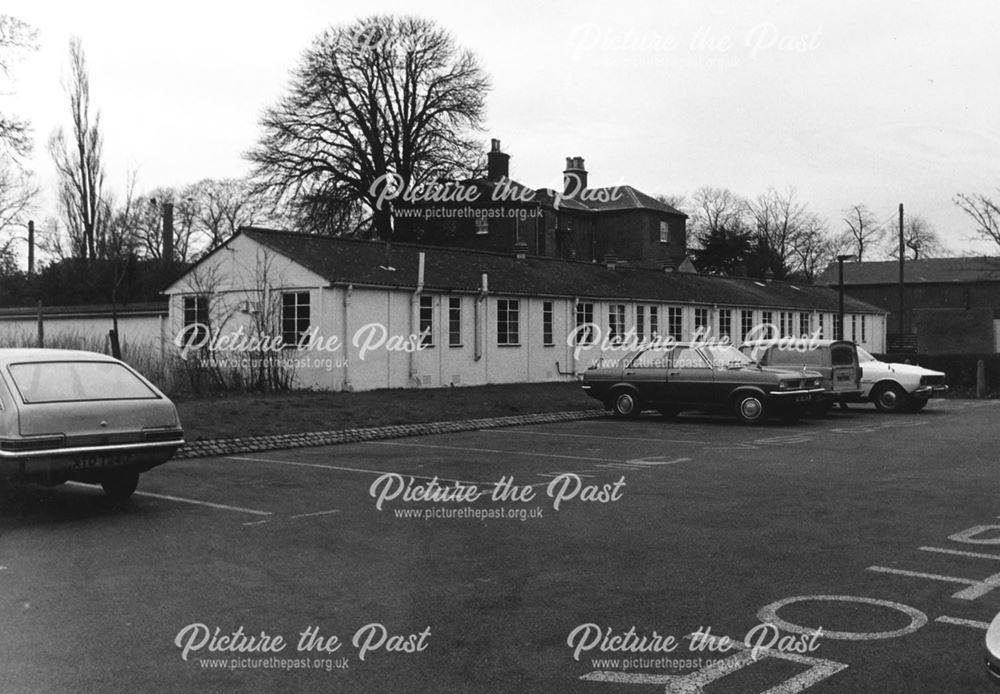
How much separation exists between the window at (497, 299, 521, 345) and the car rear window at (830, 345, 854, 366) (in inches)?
481

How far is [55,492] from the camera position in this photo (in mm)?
11883

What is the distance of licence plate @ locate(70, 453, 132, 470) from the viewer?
9.99 metres

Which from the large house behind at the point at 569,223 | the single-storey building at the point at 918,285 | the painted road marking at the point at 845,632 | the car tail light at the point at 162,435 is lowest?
the painted road marking at the point at 845,632

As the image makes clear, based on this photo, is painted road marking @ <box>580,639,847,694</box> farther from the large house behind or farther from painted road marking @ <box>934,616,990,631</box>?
the large house behind

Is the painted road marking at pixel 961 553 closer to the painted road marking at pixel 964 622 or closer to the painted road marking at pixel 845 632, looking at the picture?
the painted road marking at pixel 845 632

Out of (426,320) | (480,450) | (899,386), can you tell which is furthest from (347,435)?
(899,386)

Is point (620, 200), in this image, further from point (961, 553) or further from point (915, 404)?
point (961, 553)

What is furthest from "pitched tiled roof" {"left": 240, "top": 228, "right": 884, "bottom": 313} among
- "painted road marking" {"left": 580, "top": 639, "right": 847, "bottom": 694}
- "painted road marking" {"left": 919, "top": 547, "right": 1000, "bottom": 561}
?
"painted road marking" {"left": 580, "top": 639, "right": 847, "bottom": 694}

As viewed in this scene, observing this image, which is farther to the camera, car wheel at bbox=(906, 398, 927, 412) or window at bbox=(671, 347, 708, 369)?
car wheel at bbox=(906, 398, 927, 412)

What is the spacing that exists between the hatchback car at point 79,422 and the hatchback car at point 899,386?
761 inches

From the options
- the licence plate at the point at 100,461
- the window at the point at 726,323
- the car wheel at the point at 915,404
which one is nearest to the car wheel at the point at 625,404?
the car wheel at the point at 915,404

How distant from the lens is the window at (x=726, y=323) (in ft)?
145

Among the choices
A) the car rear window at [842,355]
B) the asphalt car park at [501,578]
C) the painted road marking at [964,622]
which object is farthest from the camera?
the car rear window at [842,355]

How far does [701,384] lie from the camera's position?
22281mm
